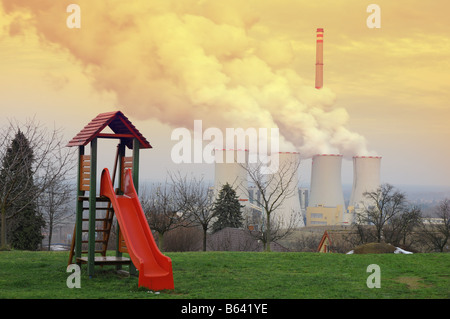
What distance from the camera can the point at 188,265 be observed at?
35.7ft

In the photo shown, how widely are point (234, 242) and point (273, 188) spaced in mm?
9087

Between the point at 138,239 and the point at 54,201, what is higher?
Answer: the point at 54,201

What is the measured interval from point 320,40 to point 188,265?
34266 mm

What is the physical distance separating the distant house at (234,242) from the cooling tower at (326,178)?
11428 mm

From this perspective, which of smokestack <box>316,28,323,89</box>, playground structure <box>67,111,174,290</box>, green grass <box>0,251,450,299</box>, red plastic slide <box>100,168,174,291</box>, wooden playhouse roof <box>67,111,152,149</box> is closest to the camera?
green grass <box>0,251,450,299</box>

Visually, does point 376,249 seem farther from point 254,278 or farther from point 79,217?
point 79,217

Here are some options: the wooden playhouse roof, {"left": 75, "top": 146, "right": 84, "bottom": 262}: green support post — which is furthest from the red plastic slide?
the wooden playhouse roof

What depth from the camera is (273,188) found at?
38906mm

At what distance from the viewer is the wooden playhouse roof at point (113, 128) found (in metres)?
9.15

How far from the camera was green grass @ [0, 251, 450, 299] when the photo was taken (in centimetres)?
795

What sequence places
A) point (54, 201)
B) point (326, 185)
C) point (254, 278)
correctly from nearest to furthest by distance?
point (254, 278)
point (54, 201)
point (326, 185)

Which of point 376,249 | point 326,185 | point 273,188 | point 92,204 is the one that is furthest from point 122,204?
point 326,185

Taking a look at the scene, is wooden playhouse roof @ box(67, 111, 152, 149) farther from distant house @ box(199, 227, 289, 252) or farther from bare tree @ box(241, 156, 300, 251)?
distant house @ box(199, 227, 289, 252)

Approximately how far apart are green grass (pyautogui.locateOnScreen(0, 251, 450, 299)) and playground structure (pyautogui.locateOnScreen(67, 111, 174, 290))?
27 centimetres
